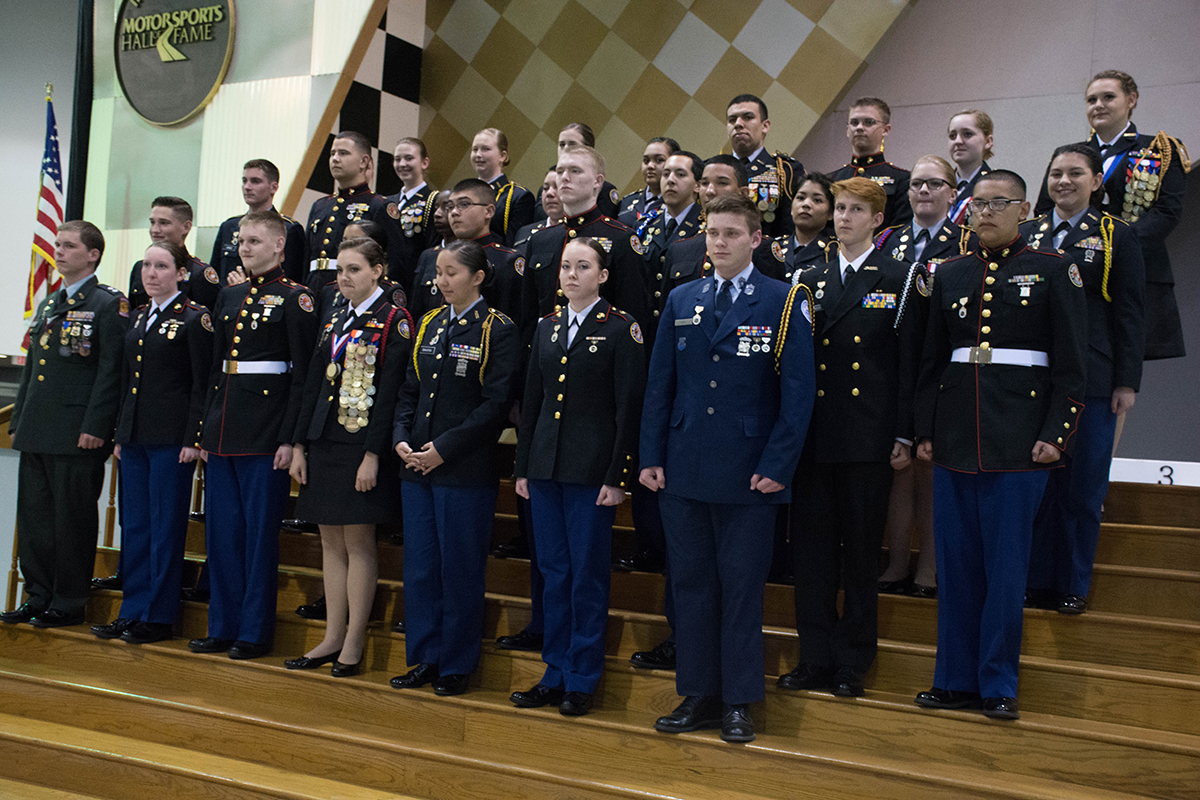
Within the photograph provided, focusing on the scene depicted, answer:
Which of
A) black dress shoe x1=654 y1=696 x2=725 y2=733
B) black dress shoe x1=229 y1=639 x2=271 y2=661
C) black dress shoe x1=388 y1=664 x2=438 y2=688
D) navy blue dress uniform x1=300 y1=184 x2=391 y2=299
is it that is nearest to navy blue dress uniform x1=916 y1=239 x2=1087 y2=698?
black dress shoe x1=654 y1=696 x2=725 y2=733

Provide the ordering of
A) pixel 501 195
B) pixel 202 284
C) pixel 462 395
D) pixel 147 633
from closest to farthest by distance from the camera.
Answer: pixel 462 395 → pixel 147 633 → pixel 202 284 → pixel 501 195

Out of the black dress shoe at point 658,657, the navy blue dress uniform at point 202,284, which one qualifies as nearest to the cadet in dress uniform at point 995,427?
the black dress shoe at point 658,657

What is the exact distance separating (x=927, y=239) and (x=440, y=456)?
6.18ft

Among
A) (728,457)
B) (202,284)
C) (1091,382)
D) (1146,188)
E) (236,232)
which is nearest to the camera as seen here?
(728,457)

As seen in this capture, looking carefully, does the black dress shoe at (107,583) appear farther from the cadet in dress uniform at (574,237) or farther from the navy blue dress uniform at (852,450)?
the navy blue dress uniform at (852,450)

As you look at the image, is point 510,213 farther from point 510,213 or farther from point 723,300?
point 723,300

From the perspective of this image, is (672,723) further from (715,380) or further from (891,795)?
(715,380)

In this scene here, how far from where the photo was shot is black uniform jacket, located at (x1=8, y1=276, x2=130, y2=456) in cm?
421

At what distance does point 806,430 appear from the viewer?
115 inches

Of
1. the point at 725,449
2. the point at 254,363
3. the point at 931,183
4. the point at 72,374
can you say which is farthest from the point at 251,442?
the point at 931,183

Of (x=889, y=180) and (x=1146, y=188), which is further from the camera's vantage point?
(x=889, y=180)

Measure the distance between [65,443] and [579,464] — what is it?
2352 millimetres

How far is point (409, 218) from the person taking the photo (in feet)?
15.5

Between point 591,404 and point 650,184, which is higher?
point 650,184
